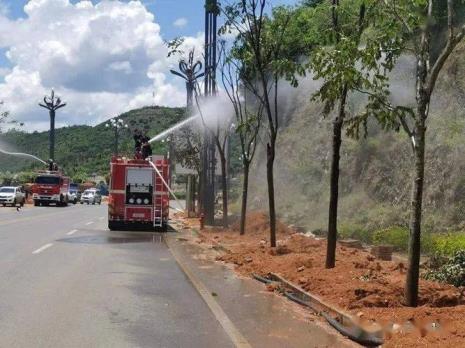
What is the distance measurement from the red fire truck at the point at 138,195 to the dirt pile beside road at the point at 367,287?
816 cm

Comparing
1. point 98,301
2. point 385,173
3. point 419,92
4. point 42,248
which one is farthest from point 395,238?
point 42,248

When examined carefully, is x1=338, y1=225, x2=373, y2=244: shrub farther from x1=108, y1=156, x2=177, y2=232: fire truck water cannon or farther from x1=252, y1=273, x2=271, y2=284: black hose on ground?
x1=108, y1=156, x2=177, y2=232: fire truck water cannon

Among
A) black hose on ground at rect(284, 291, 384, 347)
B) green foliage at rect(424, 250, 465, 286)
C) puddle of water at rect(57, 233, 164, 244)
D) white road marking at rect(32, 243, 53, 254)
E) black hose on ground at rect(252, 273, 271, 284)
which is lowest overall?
puddle of water at rect(57, 233, 164, 244)

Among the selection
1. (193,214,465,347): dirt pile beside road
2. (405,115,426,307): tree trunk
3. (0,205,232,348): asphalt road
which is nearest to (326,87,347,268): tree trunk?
(193,214,465,347): dirt pile beside road

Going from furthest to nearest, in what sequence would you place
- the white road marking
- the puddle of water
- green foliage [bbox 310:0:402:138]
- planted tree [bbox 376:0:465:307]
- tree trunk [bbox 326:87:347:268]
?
the puddle of water → the white road marking → tree trunk [bbox 326:87:347:268] → green foliage [bbox 310:0:402:138] → planted tree [bbox 376:0:465:307]

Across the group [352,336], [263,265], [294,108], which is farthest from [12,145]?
[352,336]

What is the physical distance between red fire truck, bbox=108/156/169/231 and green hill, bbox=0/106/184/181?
296ft

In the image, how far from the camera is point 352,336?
7.44 metres

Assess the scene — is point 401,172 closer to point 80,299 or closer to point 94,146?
point 80,299

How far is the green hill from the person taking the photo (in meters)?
124

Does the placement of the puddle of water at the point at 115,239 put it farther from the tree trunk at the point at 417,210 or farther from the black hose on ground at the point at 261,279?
the tree trunk at the point at 417,210

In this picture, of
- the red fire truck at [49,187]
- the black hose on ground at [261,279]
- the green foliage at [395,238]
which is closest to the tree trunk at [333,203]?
the black hose on ground at [261,279]

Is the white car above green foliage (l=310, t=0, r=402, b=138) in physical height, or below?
below

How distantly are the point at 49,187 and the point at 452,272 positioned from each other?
46918 millimetres
